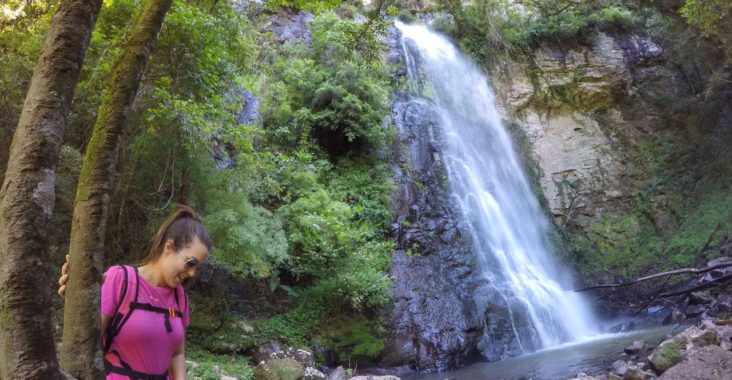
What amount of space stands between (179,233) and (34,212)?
537mm

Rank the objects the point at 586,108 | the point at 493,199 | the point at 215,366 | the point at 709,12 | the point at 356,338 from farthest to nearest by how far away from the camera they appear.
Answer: the point at 586,108
the point at 493,199
the point at 709,12
the point at 356,338
the point at 215,366

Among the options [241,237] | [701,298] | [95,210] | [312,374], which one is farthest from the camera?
[701,298]

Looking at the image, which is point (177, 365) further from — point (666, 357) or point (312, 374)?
point (666, 357)

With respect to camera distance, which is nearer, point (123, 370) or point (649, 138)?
point (123, 370)

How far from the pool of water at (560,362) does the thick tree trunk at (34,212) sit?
275 inches

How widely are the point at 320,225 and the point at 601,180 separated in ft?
37.5

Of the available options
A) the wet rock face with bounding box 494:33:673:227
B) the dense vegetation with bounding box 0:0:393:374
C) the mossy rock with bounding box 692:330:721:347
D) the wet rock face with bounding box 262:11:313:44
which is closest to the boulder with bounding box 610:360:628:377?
the mossy rock with bounding box 692:330:721:347

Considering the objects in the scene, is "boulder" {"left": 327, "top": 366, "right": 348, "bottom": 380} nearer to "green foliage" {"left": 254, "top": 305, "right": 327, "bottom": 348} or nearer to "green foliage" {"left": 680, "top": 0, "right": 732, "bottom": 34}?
"green foliage" {"left": 254, "top": 305, "right": 327, "bottom": 348}

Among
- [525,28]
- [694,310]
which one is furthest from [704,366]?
[525,28]

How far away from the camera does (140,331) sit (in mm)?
1824

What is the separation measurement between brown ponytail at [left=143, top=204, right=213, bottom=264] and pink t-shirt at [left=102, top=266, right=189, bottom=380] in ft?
0.41

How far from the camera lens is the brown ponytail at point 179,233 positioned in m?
1.94

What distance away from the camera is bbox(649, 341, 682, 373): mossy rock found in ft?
18.7

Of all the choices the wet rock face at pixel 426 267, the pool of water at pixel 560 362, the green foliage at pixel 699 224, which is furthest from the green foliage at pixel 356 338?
the green foliage at pixel 699 224
